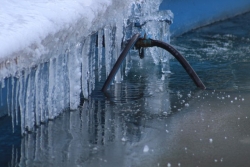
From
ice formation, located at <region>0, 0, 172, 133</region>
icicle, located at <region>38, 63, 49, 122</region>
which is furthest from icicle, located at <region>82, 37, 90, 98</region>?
icicle, located at <region>38, 63, 49, 122</region>

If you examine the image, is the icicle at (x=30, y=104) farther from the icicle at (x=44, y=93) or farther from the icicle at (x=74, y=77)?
the icicle at (x=74, y=77)

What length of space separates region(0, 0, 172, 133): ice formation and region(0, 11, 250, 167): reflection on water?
0.56 ft

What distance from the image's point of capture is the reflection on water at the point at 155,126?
3.76 metres

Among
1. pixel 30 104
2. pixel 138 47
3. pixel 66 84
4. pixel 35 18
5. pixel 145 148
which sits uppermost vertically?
pixel 35 18

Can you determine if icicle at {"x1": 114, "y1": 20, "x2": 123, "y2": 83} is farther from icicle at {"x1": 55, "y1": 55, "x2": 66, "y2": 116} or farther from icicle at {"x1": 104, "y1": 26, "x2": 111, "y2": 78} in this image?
icicle at {"x1": 55, "y1": 55, "x2": 66, "y2": 116}

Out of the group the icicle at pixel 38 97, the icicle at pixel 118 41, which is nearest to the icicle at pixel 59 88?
the icicle at pixel 38 97

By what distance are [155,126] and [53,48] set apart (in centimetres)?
97

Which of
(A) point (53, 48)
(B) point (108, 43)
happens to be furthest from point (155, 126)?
(B) point (108, 43)

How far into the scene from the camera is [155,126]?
14.3 ft

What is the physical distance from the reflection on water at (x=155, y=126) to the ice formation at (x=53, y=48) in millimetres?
170

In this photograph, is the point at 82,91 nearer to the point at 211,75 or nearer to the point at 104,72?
the point at 104,72

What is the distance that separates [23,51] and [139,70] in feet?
9.26

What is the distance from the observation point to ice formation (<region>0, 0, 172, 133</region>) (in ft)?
11.3

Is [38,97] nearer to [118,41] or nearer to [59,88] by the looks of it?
[59,88]
